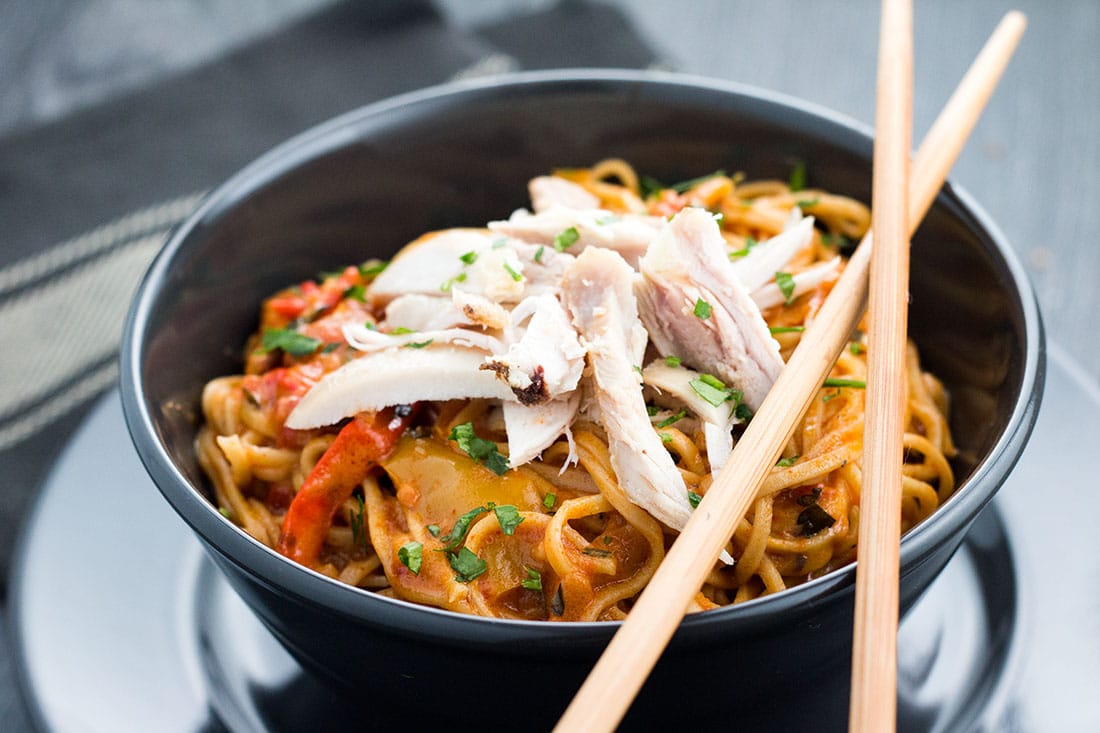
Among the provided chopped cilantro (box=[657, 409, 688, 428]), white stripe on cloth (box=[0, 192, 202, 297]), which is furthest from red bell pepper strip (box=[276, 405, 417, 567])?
white stripe on cloth (box=[0, 192, 202, 297])

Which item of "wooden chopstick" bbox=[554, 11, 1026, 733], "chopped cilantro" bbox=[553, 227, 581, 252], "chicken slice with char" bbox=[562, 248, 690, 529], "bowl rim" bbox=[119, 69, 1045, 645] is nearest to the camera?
"wooden chopstick" bbox=[554, 11, 1026, 733]

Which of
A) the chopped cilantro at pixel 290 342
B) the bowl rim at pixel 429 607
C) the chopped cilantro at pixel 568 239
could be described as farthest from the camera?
the chopped cilantro at pixel 290 342

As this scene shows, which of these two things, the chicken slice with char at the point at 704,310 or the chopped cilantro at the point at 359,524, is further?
the chopped cilantro at the point at 359,524

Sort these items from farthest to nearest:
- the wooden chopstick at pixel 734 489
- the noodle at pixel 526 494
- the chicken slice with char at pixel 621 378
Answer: the noodle at pixel 526 494, the chicken slice with char at pixel 621 378, the wooden chopstick at pixel 734 489

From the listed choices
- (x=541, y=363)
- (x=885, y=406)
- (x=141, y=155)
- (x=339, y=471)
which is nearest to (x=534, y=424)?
(x=541, y=363)

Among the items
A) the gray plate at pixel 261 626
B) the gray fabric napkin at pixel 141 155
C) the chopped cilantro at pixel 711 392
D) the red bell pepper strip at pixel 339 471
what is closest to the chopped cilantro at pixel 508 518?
the red bell pepper strip at pixel 339 471

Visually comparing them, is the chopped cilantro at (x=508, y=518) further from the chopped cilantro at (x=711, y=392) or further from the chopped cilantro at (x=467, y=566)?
the chopped cilantro at (x=711, y=392)

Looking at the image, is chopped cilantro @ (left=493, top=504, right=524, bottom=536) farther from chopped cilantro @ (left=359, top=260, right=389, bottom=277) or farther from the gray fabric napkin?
the gray fabric napkin

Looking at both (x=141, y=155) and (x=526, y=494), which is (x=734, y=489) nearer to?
(x=526, y=494)
